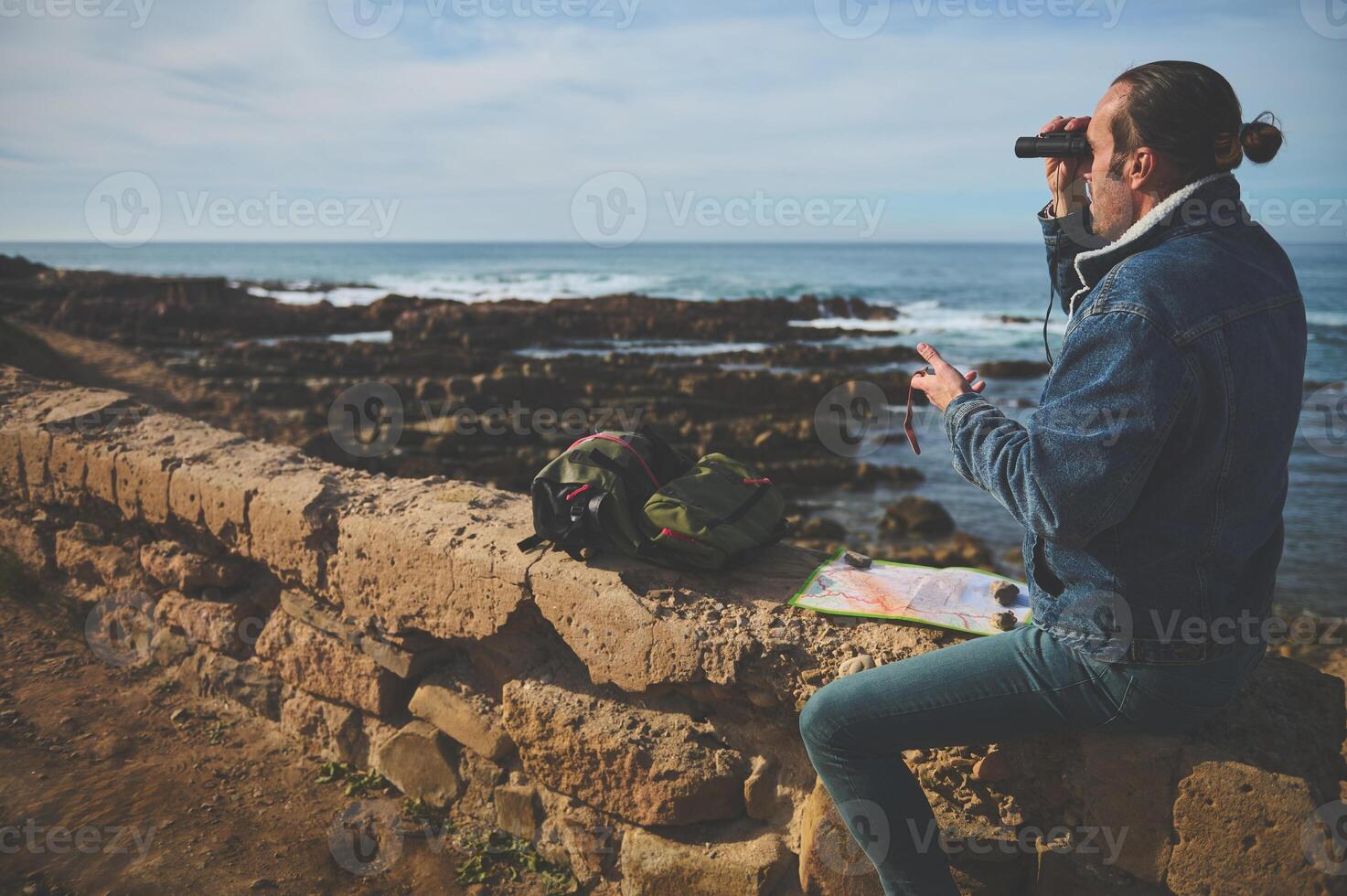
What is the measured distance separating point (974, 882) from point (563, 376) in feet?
45.2

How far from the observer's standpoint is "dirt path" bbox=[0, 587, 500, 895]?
2566 millimetres

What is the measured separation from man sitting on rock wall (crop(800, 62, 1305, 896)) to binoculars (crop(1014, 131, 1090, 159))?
0.10ft

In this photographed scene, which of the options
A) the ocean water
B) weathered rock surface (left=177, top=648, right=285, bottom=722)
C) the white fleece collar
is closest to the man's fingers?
the white fleece collar

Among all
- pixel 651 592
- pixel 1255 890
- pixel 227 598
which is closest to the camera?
pixel 1255 890

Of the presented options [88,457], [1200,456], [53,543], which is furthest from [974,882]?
[53,543]

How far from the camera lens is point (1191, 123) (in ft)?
5.16

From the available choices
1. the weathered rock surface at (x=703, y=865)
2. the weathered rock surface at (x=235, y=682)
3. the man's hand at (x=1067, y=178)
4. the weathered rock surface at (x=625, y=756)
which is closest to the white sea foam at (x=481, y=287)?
the weathered rock surface at (x=235, y=682)

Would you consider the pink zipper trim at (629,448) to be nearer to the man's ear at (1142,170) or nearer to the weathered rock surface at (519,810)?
the weathered rock surface at (519,810)

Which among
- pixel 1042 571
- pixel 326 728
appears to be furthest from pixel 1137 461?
pixel 326 728

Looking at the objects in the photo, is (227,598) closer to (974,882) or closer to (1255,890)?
(974,882)

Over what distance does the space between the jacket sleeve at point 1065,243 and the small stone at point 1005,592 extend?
801 mm

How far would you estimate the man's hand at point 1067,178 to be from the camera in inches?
70.7

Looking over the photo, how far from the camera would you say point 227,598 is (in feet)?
11.8

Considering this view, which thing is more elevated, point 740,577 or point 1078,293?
point 1078,293
